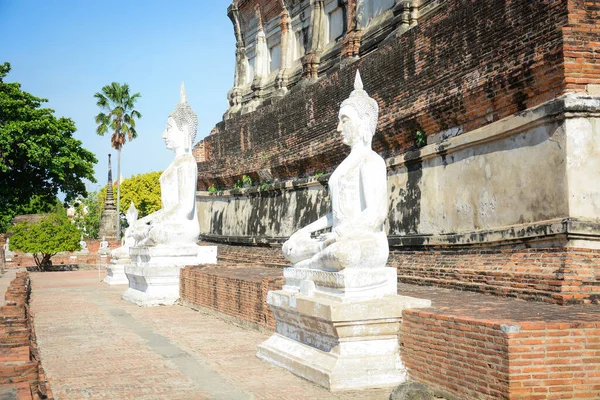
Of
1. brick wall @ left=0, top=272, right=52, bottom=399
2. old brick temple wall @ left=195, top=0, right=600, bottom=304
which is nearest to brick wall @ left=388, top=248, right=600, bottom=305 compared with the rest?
old brick temple wall @ left=195, top=0, right=600, bottom=304

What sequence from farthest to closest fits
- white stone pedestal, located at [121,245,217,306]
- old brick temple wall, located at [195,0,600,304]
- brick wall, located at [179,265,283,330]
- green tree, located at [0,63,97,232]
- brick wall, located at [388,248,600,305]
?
green tree, located at [0,63,97,232], white stone pedestal, located at [121,245,217,306], brick wall, located at [179,265,283,330], old brick temple wall, located at [195,0,600,304], brick wall, located at [388,248,600,305]

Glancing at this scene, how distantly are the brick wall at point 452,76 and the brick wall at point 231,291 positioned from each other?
3088 millimetres

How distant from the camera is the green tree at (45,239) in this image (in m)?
29.0

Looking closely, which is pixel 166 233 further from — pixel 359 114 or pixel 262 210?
pixel 359 114

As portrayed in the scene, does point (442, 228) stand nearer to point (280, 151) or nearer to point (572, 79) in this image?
point (572, 79)

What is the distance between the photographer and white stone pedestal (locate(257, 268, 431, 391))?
552 centimetres

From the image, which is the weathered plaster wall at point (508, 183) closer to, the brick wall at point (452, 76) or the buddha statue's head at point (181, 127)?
the brick wall at point (452, 76)

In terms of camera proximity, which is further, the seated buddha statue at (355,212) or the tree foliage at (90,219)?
the tree foliage at (90,219)

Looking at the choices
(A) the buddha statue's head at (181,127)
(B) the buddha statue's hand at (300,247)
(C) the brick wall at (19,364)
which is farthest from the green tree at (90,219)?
(B) the buddha statue's hand at (300,247)

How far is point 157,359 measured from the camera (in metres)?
7.10

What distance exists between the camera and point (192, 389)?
19.0 feet

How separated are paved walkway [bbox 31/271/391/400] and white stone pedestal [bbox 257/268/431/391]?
0.13m

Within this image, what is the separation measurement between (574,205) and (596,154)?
573 millimetres

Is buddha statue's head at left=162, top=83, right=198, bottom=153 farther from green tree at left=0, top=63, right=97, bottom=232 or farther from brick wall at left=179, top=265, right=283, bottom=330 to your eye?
green tree at left=0, top=63, right=97, bottom=232
